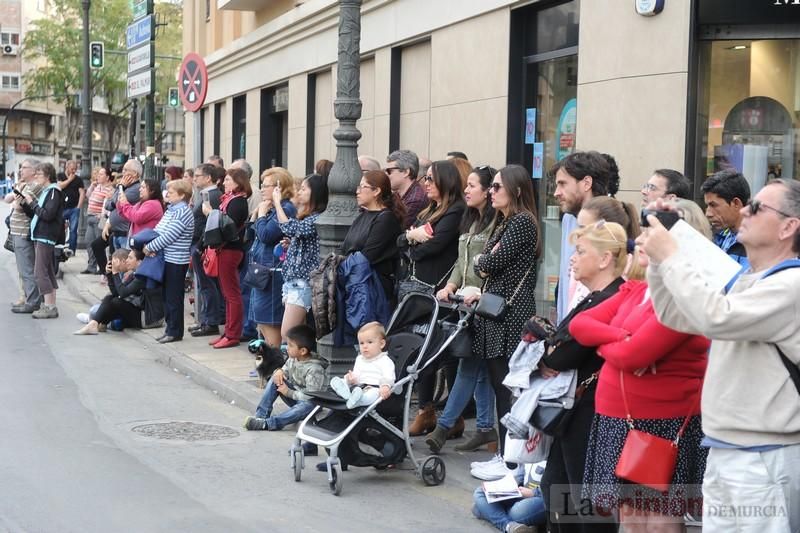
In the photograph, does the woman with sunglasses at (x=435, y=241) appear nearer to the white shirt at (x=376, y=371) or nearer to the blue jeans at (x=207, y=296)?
the white shirt at (x=376, y=371)

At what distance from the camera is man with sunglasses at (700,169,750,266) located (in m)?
6.08

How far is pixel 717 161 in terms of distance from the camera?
9203mm

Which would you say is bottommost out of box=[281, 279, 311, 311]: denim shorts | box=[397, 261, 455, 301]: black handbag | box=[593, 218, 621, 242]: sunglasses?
box=[281, 279, 311, 311]: denim shorts

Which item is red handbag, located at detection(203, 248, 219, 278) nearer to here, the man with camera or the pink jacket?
the pink jacket

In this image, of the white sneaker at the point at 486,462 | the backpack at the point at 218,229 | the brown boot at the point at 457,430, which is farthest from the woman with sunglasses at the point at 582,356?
the backpack at the point at 218,229

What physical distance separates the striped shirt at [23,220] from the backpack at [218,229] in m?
4.09

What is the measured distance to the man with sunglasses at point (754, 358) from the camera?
146 inches

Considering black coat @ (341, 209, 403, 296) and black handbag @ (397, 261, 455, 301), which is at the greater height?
black coat @ (341, 209, 403, 296)

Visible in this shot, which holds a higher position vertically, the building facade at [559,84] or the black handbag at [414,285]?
the building facade at [559,84]

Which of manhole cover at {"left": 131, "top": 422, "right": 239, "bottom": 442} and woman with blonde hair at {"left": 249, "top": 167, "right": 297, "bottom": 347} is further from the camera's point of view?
woman with blonde hair at {"left": 249, "top": 167, "right": 297, "bottom": 347}

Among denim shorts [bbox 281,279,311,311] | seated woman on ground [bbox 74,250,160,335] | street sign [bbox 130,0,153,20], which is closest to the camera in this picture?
denim shorts [bbox 281,279,311,311]

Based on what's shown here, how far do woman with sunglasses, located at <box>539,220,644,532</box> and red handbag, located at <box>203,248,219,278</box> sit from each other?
301 inches

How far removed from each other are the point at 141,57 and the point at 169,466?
9.96 metres

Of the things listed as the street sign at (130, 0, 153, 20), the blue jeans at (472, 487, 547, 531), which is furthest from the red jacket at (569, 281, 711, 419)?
the street sign at (130, 0, 153, 20)
